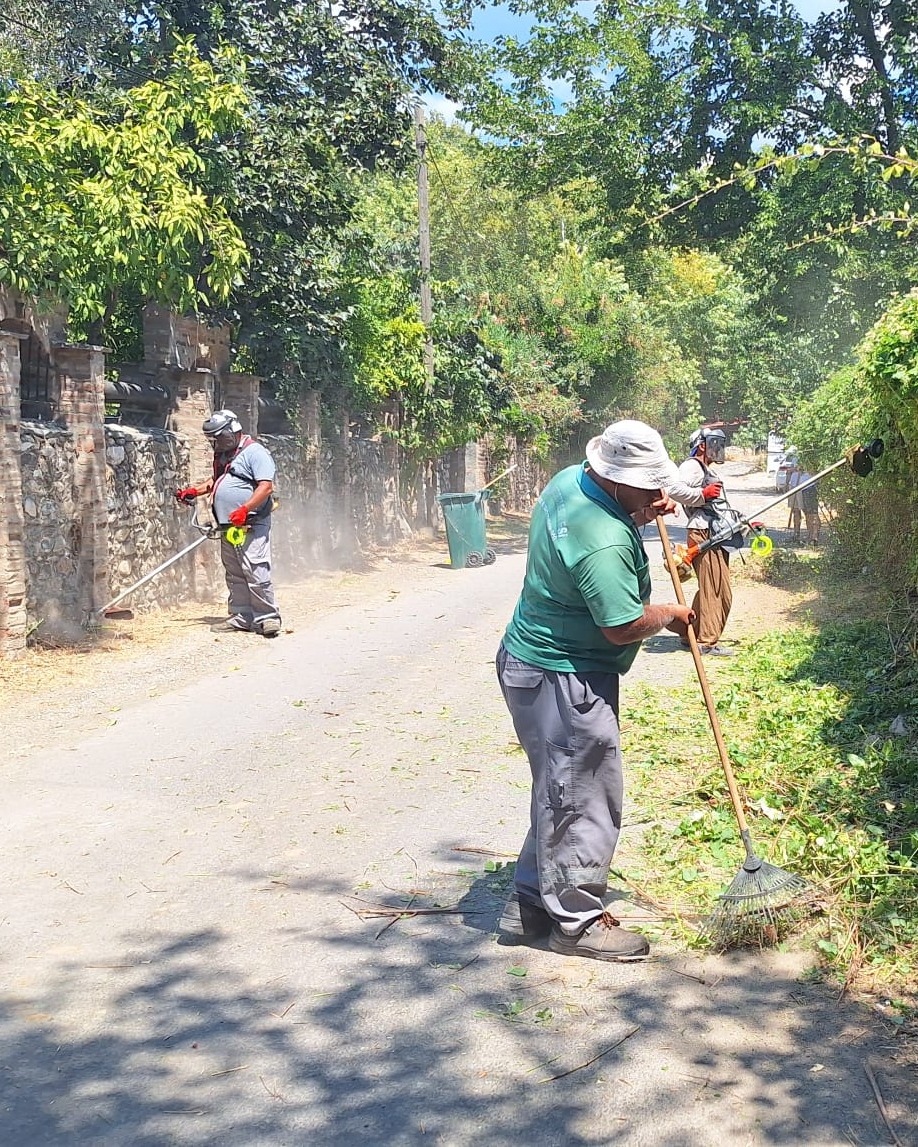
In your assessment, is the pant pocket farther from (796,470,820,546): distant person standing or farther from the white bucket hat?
(796,470,820,546): distant person standing

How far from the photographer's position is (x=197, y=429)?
1420cm

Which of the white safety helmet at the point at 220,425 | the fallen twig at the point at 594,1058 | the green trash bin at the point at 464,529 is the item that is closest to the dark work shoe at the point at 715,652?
the white safety helmet at the point at 220,425

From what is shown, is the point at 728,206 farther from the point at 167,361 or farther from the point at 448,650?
the point at 448,650

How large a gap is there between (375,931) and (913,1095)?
204 centimetres

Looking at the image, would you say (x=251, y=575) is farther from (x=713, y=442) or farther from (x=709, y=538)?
(x=713, y=442)

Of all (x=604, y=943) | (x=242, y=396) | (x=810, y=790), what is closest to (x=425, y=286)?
(x=242, y=396)

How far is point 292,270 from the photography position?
51.9 feet

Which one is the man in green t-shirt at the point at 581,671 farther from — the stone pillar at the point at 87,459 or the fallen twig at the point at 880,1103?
the stone pillar at the point at 87,459

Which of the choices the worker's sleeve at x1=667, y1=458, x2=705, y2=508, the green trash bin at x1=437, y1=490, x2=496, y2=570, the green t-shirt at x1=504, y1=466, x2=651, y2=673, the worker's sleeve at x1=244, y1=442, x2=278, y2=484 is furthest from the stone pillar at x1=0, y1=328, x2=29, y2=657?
the green trash bin at x1=437, y1=490, x2=496, y2=570

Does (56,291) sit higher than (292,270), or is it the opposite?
(292,270)

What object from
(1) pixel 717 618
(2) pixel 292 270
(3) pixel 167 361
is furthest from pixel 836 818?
(2) pixel 292 270

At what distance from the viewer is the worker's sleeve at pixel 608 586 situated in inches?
163

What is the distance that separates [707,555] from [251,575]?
14.2 ft

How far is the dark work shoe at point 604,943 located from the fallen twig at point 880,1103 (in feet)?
3.27
